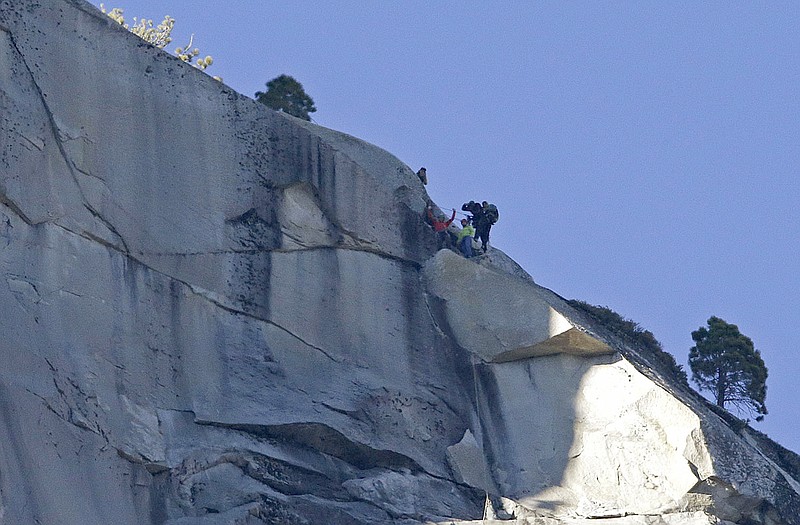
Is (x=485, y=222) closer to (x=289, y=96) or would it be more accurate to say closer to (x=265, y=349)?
(x=265, y=349)

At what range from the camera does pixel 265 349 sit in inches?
1195

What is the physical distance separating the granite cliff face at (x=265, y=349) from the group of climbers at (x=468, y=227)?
45 cm

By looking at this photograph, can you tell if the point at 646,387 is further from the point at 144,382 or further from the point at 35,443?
the point at 35,443

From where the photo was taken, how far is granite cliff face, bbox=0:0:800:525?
90.2 ft

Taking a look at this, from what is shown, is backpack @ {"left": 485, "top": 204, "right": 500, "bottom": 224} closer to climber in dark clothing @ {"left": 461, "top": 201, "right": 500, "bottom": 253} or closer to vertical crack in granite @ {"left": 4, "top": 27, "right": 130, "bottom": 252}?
climber in dark clothing @ {"left": 461, "top": 201, "right": 500, "bottom": 253}

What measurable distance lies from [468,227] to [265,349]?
619 centimetres

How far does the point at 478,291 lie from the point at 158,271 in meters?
6.34

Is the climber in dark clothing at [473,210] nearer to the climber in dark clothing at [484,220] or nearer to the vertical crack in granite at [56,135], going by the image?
the climber in dark clothing at [484,220]

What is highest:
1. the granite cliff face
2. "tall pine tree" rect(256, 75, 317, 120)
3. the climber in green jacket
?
"tall pine tree" rect(256, 75, 317, 120)

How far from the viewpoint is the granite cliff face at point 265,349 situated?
90.2 feet

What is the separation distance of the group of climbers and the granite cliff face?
451 millimetres

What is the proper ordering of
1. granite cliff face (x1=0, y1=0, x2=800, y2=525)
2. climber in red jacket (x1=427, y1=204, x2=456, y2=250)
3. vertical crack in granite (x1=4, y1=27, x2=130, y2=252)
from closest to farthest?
granite cliff face (x1=0, y1=0, x2=800, y2=525)
vertical crack in granite (x1=4, y1=27, x2=130, y2=252)
climber in red jacket (x1=427, y1=204, x2=456, y2=250)

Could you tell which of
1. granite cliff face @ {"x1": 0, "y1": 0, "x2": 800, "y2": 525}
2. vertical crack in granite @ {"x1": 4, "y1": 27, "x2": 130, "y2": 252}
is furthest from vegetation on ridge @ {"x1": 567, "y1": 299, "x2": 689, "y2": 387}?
vertical crack in granite @ {"x1": 4, "y1": 27, "x2": 130, "y2": 252}

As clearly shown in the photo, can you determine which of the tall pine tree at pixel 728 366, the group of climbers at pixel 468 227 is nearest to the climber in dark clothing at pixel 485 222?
the group of climbers at pixel 468 227
